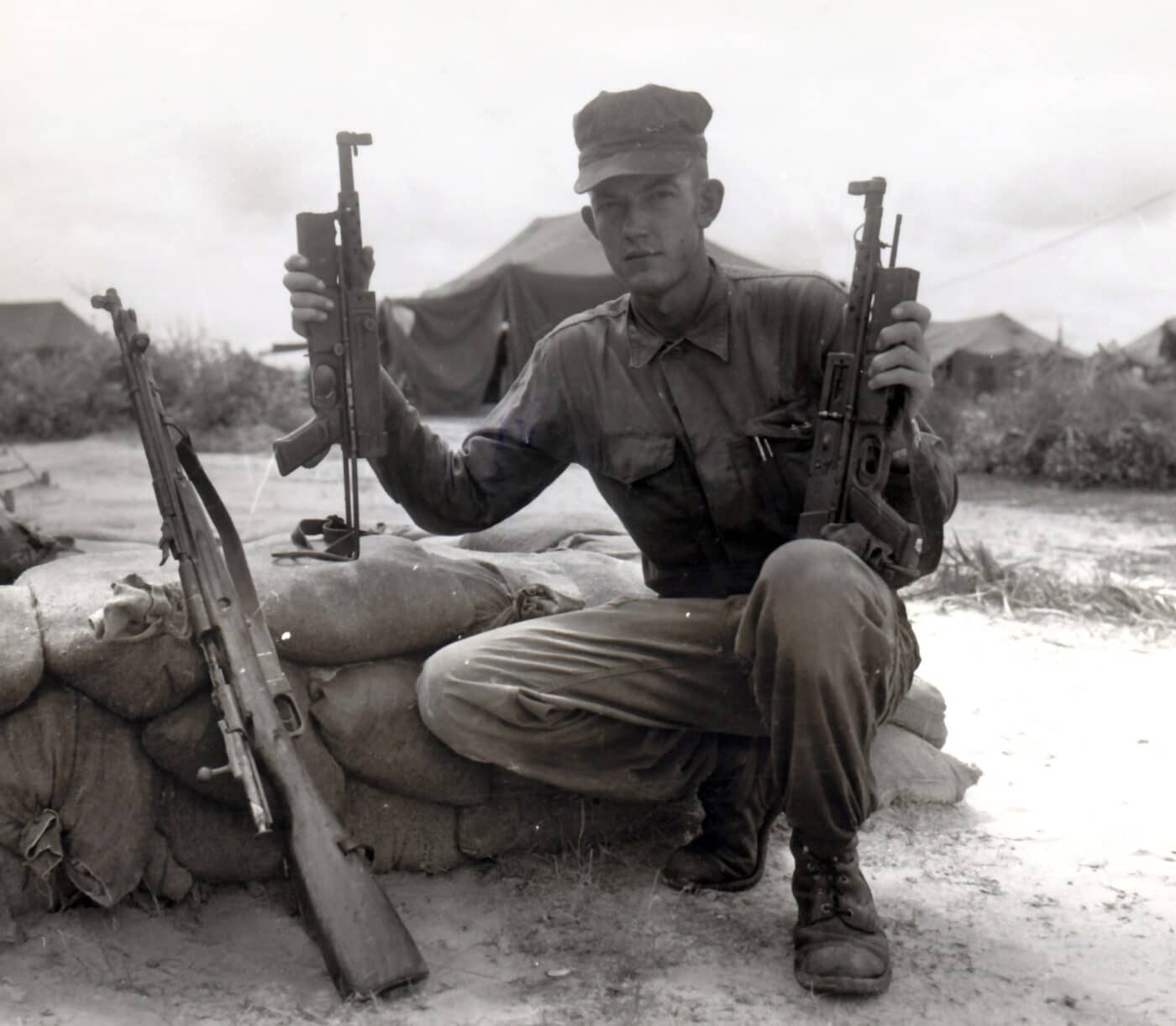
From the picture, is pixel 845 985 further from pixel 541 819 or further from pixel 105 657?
pixel 105 657

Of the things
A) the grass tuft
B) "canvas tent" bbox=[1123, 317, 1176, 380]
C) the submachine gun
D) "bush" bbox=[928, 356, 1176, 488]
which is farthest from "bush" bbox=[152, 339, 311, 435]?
the submachine gun

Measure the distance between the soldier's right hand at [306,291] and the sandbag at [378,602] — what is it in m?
0.58

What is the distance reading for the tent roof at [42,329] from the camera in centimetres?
1384

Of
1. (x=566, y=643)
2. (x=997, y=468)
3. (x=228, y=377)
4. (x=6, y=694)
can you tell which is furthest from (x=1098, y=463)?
(x=6, y=694)

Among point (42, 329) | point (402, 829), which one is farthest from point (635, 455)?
point (42, 329)

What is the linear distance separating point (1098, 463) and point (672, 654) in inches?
413

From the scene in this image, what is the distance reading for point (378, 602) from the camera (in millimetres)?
2730

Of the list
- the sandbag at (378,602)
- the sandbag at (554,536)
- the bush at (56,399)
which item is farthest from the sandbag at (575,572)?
the bush at (56,399)

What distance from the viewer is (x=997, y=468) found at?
12.8 metres

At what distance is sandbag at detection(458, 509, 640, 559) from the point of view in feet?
12.8

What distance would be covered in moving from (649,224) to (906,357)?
2.28 ft

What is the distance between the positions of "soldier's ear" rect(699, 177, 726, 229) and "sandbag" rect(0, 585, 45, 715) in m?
1.73

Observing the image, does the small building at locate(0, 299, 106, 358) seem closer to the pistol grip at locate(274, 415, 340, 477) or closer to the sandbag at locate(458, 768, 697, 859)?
the pistol grip at locate(274, 415, 340, 477)

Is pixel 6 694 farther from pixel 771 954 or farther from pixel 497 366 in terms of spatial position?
pixel 497 366
